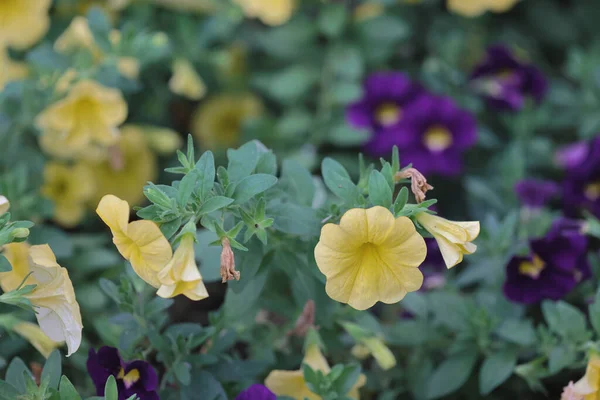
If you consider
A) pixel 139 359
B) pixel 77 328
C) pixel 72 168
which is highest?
pixel 77 328

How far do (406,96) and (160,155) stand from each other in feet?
2.51

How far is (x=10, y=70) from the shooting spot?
191 centimetres

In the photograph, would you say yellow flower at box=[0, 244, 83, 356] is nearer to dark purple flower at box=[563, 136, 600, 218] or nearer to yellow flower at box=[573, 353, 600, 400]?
yellow flower at box=[573, 353, 600, 400]

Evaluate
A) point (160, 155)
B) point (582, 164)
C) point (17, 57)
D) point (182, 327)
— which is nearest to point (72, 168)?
point (160, 155)

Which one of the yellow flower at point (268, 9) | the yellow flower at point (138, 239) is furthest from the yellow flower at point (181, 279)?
the yellow flower at point (268, 9)

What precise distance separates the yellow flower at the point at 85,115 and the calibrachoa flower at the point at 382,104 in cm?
66

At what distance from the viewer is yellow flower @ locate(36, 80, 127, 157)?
161 centimetres

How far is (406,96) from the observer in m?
1.99

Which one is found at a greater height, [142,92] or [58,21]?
[58,21]

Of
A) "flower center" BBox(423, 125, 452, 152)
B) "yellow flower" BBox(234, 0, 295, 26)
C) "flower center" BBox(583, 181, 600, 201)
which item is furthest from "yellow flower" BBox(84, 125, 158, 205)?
"flower center" BBox(583, 181, 600, 201)

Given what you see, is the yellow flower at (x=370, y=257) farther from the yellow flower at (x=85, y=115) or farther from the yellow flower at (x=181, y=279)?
the yellow flower at (x=85, y=115)

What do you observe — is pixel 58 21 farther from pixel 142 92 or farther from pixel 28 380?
pixel 28 380

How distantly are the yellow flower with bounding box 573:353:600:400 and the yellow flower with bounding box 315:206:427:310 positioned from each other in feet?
1.18

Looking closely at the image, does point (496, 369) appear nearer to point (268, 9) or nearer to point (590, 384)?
point (590, 384)
